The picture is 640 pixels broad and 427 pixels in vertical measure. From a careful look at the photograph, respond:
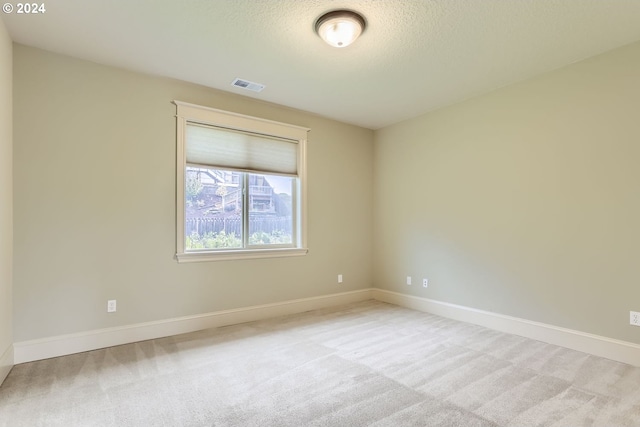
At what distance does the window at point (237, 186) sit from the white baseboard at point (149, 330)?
648 mm

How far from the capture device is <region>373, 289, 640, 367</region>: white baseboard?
2717mm

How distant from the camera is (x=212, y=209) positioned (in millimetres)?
3744

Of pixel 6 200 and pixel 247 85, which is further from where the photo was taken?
pixel 247 85

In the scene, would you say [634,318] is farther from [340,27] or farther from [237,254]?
[237,254]

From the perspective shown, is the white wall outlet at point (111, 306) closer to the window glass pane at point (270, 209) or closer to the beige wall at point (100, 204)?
the beige wall at point (100, 204)

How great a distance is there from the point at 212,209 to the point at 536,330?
12.0ft

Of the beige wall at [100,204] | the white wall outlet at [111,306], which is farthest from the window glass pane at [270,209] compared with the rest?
the white wall outlet at [111,306]

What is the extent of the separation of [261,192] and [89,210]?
1.81 meters

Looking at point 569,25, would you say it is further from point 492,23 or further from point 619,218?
point 619,218

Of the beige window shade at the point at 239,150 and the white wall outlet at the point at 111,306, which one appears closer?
the white wall outlet at the point at 111,306

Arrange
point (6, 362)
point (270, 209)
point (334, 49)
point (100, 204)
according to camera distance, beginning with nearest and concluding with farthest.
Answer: point (6, 362), point (334, 49), point (100, 204), point (270, 209)

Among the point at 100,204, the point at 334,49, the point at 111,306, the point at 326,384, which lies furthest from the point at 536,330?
the point at 100,204

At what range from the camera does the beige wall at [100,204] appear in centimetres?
276

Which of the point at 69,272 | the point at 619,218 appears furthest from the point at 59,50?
the point at 619,218
